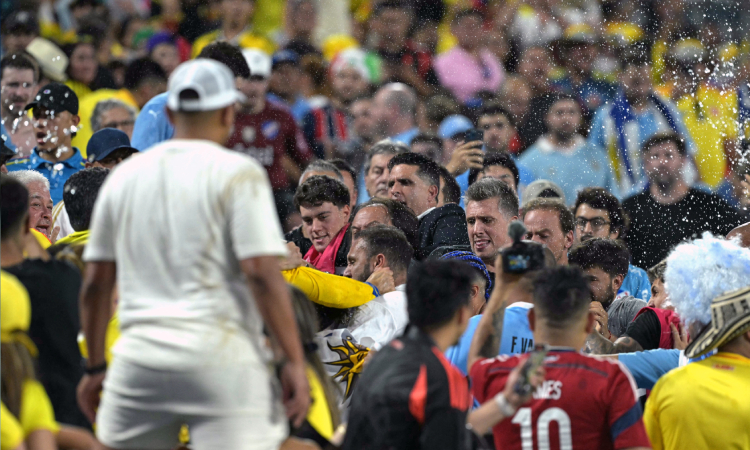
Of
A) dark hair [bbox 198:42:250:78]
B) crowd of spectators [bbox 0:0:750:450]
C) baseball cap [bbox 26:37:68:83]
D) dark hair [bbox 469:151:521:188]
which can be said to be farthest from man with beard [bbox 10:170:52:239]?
baseball cap [bbox 26:37:68:83]

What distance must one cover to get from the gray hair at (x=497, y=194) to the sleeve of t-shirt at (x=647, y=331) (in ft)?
5.79

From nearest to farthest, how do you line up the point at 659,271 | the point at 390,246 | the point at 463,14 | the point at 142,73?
the point at 390,246
the point at 659,271
the point at 142,73
the point at 463,14

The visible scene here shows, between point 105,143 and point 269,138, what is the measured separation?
3.38 meters

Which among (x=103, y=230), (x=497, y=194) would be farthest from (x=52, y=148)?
(x=103, y=230)

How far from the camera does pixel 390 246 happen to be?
605 centimetres

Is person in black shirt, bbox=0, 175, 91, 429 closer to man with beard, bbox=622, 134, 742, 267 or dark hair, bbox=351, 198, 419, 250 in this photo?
dark hair, bbox=351, 198, 419, 250

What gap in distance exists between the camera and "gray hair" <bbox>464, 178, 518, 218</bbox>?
7071 millimetres

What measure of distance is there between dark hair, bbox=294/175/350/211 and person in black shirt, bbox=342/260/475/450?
11.3ft

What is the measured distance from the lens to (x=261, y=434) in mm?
3309

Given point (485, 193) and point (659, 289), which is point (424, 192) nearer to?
point (485, 193)

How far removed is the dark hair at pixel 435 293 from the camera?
3.54 m

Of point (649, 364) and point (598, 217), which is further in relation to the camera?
point (598, 217)

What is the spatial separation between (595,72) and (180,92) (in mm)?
10049

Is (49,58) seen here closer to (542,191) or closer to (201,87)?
(542,191)
